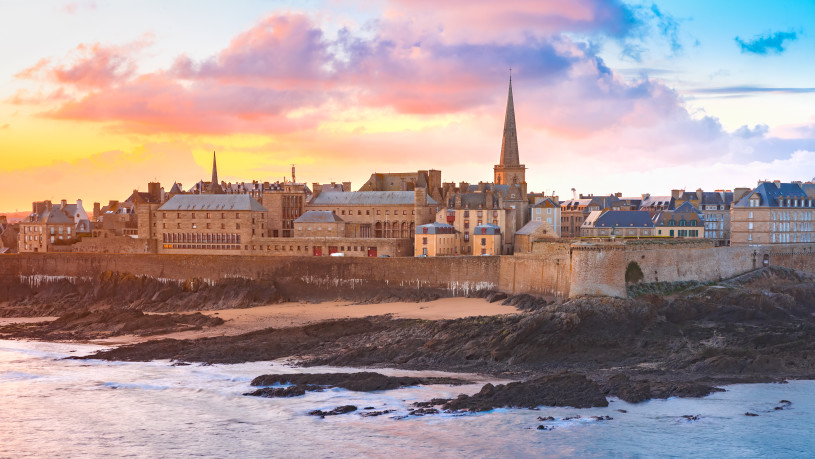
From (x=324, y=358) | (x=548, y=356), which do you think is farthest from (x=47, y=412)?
(x=548, y=356)

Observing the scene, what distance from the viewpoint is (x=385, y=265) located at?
4650 centimetres

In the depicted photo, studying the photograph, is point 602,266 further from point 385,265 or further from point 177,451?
point 177,451

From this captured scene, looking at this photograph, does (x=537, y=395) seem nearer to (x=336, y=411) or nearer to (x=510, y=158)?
(x=336, y=411)

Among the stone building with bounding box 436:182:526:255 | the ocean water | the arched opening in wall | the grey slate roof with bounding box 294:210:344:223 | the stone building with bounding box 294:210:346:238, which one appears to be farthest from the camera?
the grey slate roof with bounding box 294:210:344:223

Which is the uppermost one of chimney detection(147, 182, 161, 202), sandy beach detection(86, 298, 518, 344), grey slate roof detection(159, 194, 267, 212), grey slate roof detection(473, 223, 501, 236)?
chimney detection(147, 182, 161, 202)

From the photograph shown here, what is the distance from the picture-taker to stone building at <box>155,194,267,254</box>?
54125mm

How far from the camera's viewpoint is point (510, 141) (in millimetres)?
65000

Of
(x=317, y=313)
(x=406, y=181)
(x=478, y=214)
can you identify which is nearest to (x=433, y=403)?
(x=317, y=313)

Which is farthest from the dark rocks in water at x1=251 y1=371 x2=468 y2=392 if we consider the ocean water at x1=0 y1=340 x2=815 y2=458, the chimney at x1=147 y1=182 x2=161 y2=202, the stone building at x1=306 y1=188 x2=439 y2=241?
the chimney at x1=147 y1=182 x2=161 y2=202

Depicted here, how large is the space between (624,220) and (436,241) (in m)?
14.1

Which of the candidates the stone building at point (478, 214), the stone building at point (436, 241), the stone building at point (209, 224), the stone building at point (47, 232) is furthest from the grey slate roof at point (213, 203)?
the stone building at point (478, 214)

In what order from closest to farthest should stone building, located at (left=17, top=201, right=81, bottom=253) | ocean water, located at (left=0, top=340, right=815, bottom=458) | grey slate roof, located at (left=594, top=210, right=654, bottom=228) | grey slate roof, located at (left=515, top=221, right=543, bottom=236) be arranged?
ocean water, located at (left=0, top=340, right=815, bottom=458)
grey slate roof, located at (left=515, top=221, right=543, bottom=236)
grey slate roof, located at (left=594, top=210, right=654, bottom=228)
stone building, located at (left=17, top=201, right=81, bottom=253)

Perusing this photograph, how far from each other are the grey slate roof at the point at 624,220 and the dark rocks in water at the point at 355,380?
30.7 m

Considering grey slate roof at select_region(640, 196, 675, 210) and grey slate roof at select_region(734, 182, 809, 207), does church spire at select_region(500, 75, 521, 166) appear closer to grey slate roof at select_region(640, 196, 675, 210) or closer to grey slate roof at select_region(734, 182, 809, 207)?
grey slate roof at select_region(640, 196, 675, 210)
